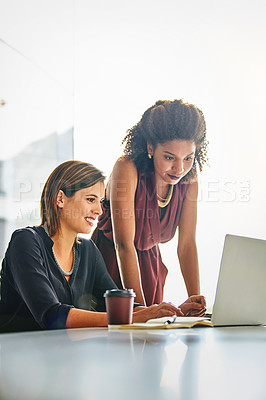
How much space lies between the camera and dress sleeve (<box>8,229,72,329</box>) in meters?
1.46

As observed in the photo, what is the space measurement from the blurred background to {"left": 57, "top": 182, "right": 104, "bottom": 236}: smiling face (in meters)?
0.23

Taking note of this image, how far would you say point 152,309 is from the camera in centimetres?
147

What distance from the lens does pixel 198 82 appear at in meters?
2.46

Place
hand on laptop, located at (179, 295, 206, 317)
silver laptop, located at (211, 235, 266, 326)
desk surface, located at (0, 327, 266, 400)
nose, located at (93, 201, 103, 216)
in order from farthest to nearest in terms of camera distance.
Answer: nose, located at (93, 201, 103, 216), hand on laptop, located at (179, 295, 206, 317), silver laptop, located at (211, 235, 266, 326), desk surface, located at (0, 327, 266, 400)

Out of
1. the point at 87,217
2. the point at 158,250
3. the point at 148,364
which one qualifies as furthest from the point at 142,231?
the point at 148,364

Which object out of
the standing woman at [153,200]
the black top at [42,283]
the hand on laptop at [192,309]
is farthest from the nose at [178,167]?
the hand on laptop at [192,309]

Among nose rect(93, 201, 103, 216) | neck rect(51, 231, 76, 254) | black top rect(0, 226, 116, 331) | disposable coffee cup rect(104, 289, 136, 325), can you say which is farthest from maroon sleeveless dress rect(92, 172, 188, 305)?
disposable coffee cup rect(104, 289, 136, 325)

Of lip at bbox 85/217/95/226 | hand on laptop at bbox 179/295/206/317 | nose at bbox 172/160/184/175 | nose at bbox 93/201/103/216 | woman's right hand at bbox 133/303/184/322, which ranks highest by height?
nose at bbox 172/160/184/175

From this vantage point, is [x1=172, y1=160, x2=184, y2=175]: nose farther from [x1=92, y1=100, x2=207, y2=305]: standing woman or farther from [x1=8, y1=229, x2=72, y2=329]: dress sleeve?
[x1=8, y1=229, x2=72, y2=329]: dress sleeve

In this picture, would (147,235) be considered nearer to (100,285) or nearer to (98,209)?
(98,209)

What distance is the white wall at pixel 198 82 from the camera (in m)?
2.41

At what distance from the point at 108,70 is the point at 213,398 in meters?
2.17

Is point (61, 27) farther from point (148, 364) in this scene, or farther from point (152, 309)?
point (148, 364)

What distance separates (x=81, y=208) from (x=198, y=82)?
3.06 ft
